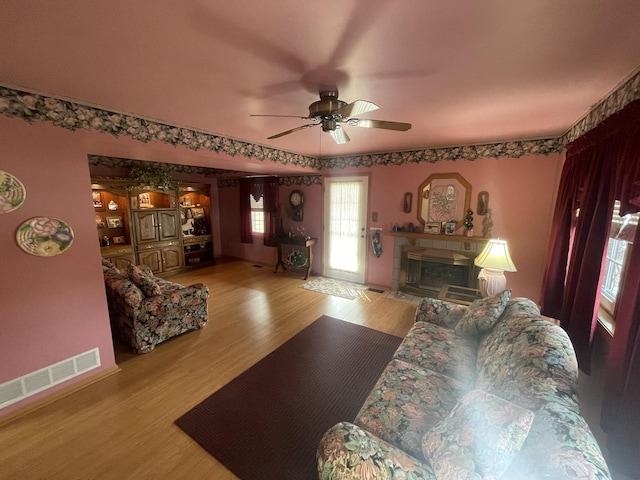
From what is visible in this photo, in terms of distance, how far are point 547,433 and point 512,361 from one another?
1.80 feet

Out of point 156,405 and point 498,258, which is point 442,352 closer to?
point 498,258

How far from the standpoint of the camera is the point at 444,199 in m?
3.93

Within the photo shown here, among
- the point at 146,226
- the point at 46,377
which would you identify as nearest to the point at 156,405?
the point at 46,377

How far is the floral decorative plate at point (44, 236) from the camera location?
1.88m

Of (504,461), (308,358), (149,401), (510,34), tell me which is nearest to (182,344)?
(149,401)

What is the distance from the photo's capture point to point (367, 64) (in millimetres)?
1492

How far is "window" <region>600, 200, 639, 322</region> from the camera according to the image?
1796 millimetres

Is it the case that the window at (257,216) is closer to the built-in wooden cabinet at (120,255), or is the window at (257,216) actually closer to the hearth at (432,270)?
the built-in wooden cabinet at (120,255)

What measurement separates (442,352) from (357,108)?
1.88 m

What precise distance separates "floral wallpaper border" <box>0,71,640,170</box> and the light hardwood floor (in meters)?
2.19

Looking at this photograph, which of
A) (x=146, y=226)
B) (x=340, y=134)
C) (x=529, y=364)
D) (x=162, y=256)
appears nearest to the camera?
(x=529, y=364)

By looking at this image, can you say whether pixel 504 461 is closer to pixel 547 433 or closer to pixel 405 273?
pixel 547 433

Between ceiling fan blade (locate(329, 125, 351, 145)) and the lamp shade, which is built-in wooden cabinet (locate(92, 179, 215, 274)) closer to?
ceiling fan blade (locate(329, 125, 351, 145))

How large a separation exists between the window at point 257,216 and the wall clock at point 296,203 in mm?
874
